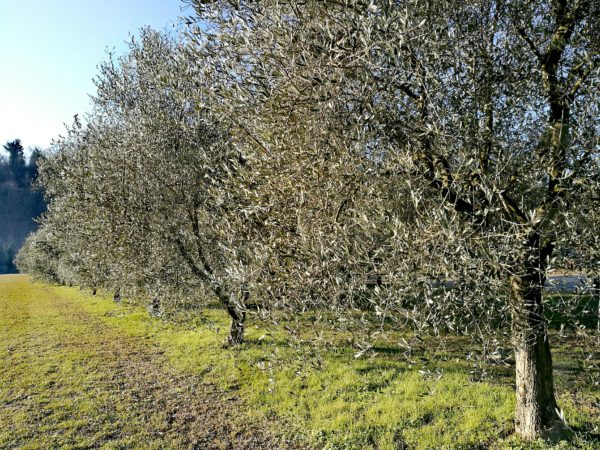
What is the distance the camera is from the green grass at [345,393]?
823 centimetres

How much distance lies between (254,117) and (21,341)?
20927 millimetres

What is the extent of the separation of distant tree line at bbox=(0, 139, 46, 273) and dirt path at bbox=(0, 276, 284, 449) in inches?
6373

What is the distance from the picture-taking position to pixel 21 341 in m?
20.6

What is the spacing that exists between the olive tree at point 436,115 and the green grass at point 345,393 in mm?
1529

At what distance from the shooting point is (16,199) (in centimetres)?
16038

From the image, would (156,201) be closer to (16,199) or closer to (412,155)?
(412,155)

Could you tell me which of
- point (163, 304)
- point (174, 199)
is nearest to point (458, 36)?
point (174, 199)

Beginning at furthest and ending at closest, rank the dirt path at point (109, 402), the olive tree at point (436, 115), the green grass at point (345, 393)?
the dirt path at point (109, 402) < the green grass at point (345, 393) < the olive tree at point (436, 115)

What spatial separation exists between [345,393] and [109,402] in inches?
281

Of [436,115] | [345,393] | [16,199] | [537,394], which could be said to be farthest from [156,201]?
[16,199]

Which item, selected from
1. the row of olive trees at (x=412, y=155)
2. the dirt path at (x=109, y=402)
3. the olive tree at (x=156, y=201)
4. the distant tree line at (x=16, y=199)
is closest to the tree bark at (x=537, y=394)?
the row of olive trees at (x=412, y=155)

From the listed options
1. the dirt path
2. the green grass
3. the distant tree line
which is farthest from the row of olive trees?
the distant tree line

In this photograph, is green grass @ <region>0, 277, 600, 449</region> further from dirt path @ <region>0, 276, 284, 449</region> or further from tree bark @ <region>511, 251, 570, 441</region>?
tree bark @ <region>511, 251, 570, 441</region>

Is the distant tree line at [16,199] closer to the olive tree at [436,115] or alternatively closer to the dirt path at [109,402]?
the dirt path at [109,402]
